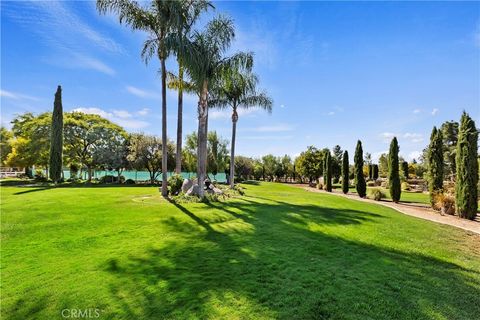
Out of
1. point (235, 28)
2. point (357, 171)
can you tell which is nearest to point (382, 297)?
point (235, 28)

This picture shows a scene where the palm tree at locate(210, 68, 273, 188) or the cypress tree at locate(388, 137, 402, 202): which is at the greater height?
the palm tree at locate(210, 68, 273, 188)

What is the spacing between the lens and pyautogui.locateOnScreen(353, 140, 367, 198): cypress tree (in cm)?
2139

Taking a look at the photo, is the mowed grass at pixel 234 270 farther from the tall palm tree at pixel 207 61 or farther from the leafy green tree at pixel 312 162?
the leafy green tree at pixel 312 162

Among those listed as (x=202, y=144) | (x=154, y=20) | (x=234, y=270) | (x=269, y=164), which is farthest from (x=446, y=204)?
(x=269, y=164)

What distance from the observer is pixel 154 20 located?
13.4m

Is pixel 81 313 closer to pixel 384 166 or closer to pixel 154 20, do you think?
pixel 154 20

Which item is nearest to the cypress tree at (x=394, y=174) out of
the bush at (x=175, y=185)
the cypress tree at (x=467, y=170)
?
the cypress tree at (x=467, y=170)

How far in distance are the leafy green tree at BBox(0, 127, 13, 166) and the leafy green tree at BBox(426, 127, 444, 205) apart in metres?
52.2

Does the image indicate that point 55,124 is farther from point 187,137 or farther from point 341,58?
point 341,58

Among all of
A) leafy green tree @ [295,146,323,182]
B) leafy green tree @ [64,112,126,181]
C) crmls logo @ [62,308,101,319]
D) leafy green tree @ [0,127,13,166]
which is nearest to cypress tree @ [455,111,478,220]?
crmls logo @ [62,308,101,319]

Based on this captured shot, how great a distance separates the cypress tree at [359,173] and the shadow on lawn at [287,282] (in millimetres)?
16884

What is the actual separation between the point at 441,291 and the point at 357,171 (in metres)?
19.9

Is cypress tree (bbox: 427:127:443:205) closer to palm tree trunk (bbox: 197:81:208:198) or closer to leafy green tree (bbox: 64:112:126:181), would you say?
palm tree trunk (bbox: 197:81:208:198)

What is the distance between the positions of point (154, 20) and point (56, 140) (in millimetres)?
18309
